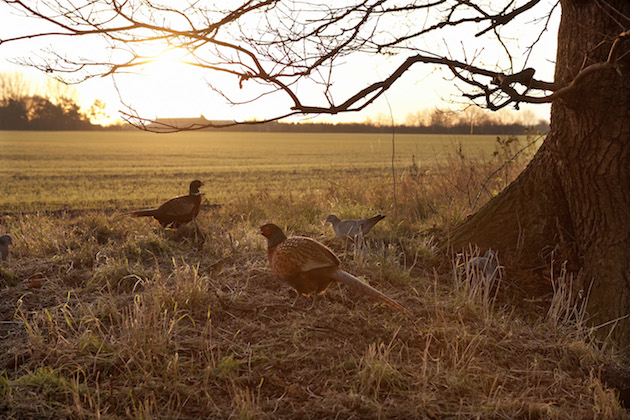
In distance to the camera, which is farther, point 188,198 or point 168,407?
point 188,198

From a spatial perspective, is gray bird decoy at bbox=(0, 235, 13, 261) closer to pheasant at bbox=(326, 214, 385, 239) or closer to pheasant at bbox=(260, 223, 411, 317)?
pheasant at bbox=(260, 223, 411, 317)

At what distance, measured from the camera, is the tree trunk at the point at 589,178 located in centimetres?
475

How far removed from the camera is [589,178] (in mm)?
4938

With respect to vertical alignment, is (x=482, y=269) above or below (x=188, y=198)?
below

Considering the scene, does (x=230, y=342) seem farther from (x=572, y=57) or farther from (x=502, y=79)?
(x=572, y=57)

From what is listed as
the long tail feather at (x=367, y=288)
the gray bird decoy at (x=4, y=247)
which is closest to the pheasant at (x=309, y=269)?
the long tail feather at (x=367, y=288)

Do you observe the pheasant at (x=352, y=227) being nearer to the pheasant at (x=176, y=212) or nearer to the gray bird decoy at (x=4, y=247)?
the pheasant at (x=176, y=212)

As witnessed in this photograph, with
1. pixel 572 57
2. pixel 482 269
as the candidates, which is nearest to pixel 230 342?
pixel 482 269

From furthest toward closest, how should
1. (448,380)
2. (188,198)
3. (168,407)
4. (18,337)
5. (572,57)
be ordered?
1. (188,198)
2. (572,57)
3. (18,337)
4. (448,380)
5. (168,407)

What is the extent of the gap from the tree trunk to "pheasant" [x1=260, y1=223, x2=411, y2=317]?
7.08 feet

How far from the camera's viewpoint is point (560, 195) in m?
5.37

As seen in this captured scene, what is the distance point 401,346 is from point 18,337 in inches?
116

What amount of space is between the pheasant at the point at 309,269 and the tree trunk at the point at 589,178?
2.16 meters

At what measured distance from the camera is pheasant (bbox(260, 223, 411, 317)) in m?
4.09
